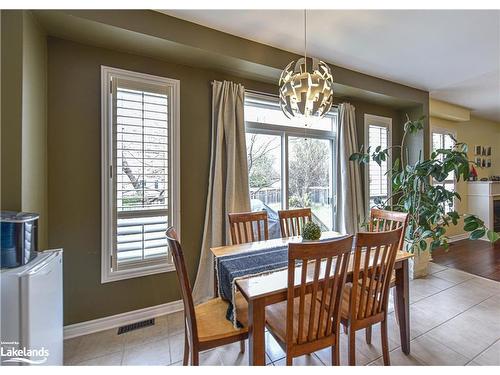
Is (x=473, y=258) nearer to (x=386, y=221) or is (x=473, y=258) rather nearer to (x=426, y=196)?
(x=426, y=196)

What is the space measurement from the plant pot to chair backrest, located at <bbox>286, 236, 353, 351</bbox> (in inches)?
97.6

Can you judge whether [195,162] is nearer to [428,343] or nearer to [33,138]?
[33,138]

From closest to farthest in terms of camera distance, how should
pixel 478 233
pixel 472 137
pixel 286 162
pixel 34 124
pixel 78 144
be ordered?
1. pixel 34 124
2. pixel 78 144
3. pixel 478 233
4. pixel 286 162
5. pixel 472 137

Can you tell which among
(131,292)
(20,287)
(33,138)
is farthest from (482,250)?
(33,138)

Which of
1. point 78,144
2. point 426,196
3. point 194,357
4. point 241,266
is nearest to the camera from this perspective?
point 194,357

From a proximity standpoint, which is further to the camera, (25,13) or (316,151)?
(316,151)

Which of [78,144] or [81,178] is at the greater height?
[78,144]

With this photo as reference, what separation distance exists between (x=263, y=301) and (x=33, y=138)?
1.97 meters

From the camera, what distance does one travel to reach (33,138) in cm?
169

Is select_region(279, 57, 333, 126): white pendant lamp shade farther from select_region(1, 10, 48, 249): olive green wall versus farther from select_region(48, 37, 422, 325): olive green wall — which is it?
select_region(1, 10, 48, 249): olive green wall

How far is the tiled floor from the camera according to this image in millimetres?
1740

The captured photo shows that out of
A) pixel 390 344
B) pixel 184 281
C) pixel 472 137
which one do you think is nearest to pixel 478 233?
pixel 390 344

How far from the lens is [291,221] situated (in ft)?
8.06

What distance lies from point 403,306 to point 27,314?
244cm
